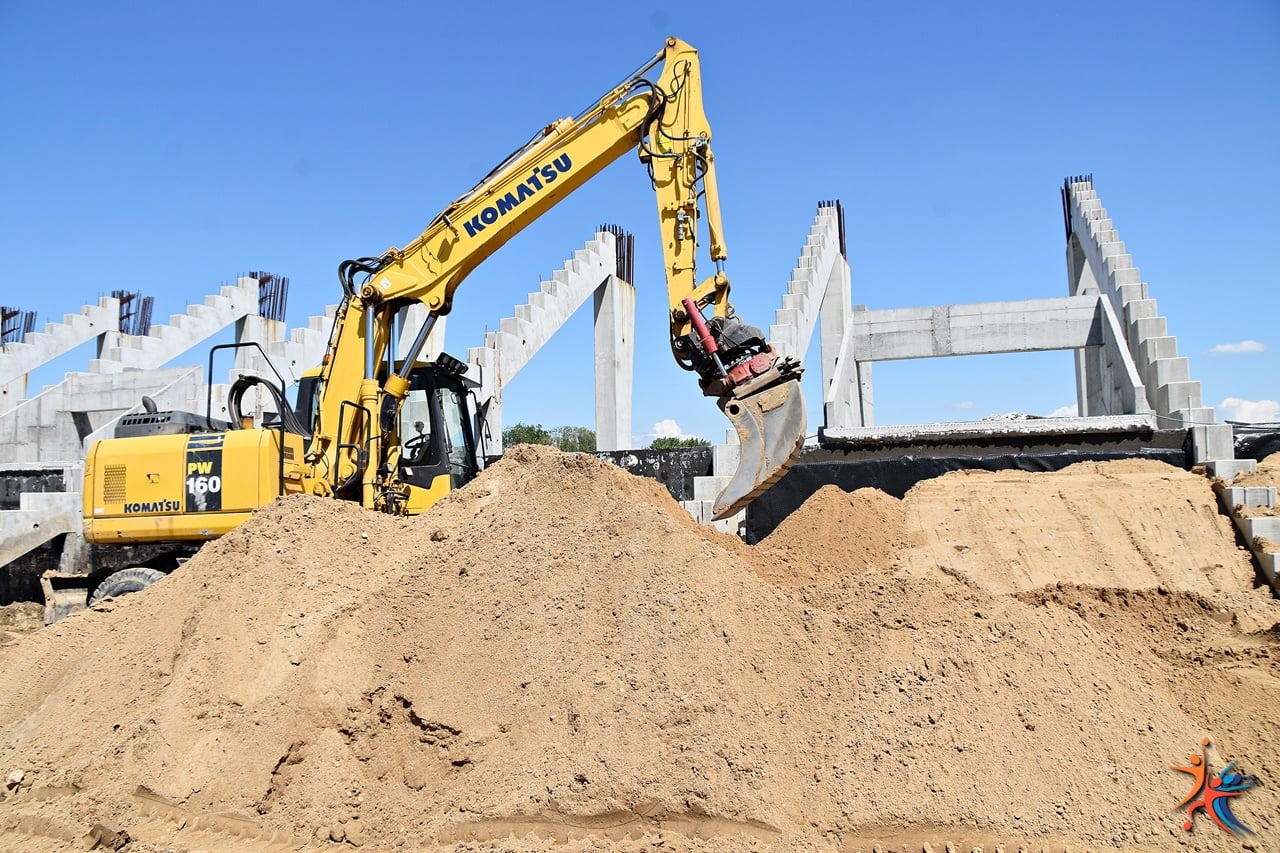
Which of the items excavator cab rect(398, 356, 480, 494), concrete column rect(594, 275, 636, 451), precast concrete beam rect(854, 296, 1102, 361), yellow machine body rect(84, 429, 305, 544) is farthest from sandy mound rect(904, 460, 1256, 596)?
concrete column rect(594, 275, 636, 451)

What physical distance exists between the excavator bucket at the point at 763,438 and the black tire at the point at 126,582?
4.97m

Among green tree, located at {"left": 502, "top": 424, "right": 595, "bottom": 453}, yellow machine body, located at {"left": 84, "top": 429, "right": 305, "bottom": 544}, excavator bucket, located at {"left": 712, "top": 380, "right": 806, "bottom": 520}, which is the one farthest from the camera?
green tree, located at {"left": 502, "top": 424, "right": 595, "bottom": 453}

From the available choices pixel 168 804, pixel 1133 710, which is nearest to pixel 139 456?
pixel 168 804

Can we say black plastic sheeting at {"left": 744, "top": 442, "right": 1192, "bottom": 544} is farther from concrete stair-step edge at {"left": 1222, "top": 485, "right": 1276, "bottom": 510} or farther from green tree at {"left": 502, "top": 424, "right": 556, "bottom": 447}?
green tree at {"left": 502, "top": 424, "right": 556, "bottom": 447}

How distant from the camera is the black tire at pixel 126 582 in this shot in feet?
25.5

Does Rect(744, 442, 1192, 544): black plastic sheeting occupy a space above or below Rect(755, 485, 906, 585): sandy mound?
above

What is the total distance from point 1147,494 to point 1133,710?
4.42 meters

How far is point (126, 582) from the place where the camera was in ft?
25.6

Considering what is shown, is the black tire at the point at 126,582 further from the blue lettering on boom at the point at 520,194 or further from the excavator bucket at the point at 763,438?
the excavator bucket at the point at 763,438

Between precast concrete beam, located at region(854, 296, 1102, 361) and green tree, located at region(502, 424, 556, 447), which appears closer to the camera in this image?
precast concrete beam, located at region(854, 296, 1102, 361)

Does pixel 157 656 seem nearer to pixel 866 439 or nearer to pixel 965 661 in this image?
pixel 965 661

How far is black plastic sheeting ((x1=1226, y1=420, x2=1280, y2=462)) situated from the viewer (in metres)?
9.98

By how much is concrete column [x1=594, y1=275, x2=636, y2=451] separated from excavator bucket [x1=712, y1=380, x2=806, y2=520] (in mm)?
11472

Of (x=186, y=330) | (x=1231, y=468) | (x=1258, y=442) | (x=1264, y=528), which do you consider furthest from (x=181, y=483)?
(x=186, y=330)
